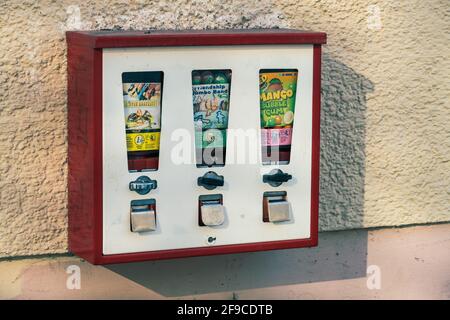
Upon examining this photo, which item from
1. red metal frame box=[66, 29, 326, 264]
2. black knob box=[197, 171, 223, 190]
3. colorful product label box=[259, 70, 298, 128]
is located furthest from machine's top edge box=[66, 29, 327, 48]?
black knob box=[197, 171, 223, 190]

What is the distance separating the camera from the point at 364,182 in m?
3.29

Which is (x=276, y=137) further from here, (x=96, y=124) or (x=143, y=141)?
(x=96, y=124)

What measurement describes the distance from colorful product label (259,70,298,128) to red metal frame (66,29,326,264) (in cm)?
7

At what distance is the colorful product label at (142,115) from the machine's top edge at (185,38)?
0.42ft

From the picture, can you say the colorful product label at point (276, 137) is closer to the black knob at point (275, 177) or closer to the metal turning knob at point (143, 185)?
the black knob at point (275, 177)

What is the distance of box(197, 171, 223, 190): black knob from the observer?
2.72 meters

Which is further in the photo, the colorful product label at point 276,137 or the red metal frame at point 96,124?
the colorful product label at point 276,137

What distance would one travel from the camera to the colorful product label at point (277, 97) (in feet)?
9.09

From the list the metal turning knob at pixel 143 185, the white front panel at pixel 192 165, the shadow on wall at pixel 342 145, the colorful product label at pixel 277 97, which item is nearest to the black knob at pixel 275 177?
the white front panel at pixel 192 165

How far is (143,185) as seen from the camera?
2654mm

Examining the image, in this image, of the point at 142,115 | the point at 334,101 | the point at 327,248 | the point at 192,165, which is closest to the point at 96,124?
the point at 142,115

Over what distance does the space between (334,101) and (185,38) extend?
74cm

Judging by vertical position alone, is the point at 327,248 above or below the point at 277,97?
below

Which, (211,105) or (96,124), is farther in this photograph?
(211,105)
